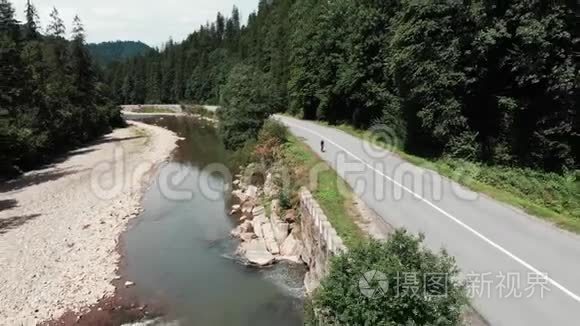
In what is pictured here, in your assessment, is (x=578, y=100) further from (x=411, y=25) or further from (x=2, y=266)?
(x=2, y=266)

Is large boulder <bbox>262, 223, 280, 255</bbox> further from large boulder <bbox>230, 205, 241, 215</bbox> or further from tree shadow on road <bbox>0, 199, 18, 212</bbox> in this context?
tree shadow on road <bbox>0, 199, 18, 212</bbox>

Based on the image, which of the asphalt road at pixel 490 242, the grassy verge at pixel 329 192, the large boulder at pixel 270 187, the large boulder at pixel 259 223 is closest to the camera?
the asphalt road at pixel 490 242

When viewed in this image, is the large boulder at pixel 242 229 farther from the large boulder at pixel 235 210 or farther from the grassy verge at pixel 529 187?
the grassy verge at pixel 529 187

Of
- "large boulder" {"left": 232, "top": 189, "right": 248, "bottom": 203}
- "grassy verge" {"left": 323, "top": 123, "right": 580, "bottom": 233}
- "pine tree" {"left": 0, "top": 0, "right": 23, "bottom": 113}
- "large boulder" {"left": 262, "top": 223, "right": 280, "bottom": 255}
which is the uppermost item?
"pine tree" {"left": 0, "top": 0, "right": 23, "bottom": 113}

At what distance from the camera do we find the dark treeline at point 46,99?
141 feet

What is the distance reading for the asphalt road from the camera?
11125 millimetres

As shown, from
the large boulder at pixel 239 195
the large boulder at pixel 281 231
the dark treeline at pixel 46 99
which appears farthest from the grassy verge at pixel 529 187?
the dark treeline at pixel 46 99

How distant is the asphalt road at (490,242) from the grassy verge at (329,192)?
0.88 m

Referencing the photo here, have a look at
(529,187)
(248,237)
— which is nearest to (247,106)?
(248,237)

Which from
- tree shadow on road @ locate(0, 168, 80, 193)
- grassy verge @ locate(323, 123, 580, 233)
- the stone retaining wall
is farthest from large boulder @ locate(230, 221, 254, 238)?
tree shadow on road @ locate(0, 168, 80, 193)

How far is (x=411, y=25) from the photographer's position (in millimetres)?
26828

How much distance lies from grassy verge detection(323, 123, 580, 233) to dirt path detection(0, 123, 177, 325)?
17.1m

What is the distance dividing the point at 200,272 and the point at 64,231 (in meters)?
10.5

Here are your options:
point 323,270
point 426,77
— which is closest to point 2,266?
point 323,270
